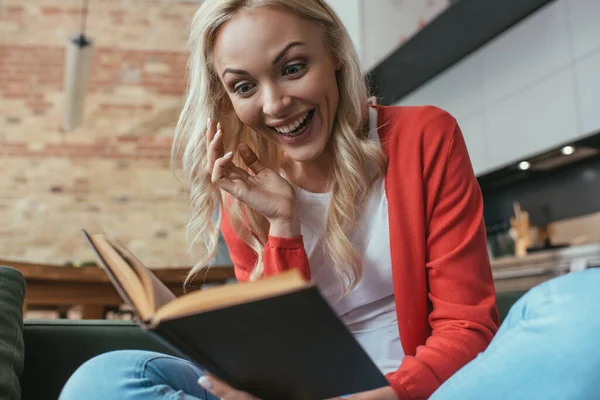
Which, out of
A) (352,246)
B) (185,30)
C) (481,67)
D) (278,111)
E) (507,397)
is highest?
(185,30)

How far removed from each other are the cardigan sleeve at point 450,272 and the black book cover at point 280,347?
0.16 m

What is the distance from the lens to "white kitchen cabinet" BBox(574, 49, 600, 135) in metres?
3.38

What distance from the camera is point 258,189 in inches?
46.8

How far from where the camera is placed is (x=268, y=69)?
112 centimetres

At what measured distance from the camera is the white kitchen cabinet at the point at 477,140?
14.0ft

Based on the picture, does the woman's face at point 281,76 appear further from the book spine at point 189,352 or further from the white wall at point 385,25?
the white wall at point 385,25

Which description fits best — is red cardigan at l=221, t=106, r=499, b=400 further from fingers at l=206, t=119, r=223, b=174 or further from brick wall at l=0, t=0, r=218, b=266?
brick wall at l=0, t=0, r=218, b=266

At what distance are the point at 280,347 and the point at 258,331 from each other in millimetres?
45

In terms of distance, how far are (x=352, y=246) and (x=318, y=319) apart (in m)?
0.52

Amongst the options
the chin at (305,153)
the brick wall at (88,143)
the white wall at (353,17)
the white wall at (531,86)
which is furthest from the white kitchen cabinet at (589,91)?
the brick wall at (88,143)

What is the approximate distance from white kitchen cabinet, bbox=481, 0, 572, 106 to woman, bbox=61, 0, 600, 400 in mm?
2808

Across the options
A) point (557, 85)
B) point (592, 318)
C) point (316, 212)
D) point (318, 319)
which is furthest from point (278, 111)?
point (557, 85)

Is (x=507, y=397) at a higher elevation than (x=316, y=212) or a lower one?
lower

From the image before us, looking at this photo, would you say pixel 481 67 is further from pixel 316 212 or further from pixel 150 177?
pixel 316 212
